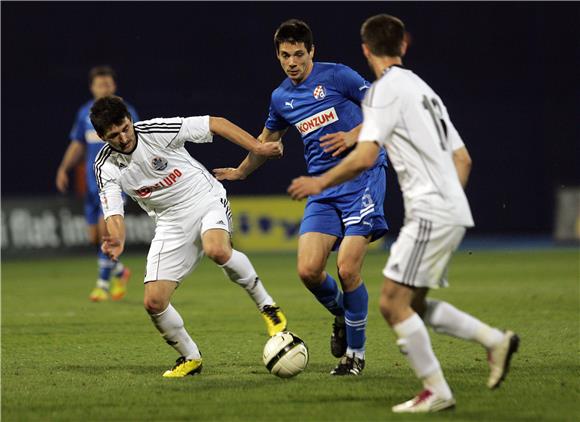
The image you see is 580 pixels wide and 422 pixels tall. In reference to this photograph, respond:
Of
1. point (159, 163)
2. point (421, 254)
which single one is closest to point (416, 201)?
point (421, 254)

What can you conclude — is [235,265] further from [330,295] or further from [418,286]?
[418,286]

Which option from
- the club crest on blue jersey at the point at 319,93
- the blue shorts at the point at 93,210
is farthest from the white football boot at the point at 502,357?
the blue shorts at the point at 93,210

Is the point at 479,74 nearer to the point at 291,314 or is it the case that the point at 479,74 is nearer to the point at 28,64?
the point at 28,64

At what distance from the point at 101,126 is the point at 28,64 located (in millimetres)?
15609

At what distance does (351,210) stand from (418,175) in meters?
1.61

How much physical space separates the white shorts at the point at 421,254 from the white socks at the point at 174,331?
1925 millimetres

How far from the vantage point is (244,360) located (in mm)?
7516

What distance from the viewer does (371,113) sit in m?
5.36

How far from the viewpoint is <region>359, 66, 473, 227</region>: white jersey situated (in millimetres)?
5348

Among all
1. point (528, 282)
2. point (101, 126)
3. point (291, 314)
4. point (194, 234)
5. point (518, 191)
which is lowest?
point (518, 191)

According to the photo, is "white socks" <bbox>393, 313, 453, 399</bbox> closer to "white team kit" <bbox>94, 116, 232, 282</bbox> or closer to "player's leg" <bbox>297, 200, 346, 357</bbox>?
"player's leg" <bbox>297, 200, 346, 357</bbox>

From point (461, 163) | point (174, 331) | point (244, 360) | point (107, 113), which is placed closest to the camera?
point (461, 163)

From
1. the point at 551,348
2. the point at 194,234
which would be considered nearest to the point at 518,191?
the point at 551,348

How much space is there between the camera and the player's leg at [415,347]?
538cm
